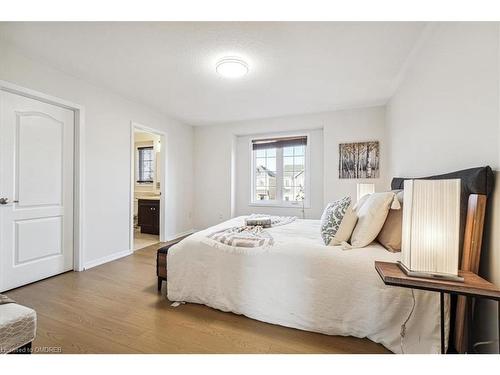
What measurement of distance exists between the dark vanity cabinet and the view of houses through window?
2.13 metres

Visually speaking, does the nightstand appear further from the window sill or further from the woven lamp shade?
the window sill

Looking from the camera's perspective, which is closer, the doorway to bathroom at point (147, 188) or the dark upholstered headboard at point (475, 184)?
the dark upholstered headboard at point (475, 184)

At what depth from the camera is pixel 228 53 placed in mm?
2168

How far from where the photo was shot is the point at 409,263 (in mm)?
1083

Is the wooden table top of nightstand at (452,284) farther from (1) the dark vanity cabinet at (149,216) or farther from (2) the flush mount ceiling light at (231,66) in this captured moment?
(1) the dark vanity cabinet at (149,216)

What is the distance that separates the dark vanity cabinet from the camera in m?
4.78

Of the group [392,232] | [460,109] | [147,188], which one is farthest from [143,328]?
[147,188]

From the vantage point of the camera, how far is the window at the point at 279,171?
4422mm

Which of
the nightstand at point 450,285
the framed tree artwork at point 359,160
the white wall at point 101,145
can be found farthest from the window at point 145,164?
the nightstand at point 450,285

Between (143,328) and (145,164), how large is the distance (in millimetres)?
4911

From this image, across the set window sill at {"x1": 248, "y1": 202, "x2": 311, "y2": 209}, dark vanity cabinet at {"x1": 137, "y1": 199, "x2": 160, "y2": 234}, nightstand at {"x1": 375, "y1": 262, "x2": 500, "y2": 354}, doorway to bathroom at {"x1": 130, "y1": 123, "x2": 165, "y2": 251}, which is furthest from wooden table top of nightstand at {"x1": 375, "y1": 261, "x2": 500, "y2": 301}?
dark vanity cabinet at {"x1": 137, "y1": 199, "x2": 160, "y2": 234}

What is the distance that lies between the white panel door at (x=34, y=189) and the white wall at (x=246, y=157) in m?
2.53
